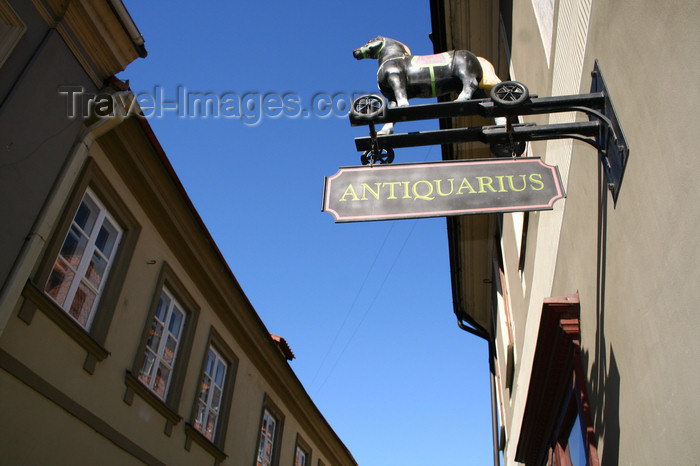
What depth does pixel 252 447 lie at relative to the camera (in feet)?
35.3

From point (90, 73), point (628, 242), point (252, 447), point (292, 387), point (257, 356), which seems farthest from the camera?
point (292, 387)

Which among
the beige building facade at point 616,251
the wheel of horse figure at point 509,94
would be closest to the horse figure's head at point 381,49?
the wheel of horse figure at point 509,94

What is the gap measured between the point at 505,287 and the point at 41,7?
29.6 feet

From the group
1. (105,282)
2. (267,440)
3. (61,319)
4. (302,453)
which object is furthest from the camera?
(302,453)

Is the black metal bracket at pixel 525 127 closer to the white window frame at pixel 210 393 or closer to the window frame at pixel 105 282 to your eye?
the window frame at pixel 105 282

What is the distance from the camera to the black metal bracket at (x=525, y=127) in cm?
375

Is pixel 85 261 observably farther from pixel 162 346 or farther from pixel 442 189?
pixel 442 189

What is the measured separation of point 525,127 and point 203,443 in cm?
714

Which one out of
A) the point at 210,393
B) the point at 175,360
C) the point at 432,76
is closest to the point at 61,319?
the point at 175,360

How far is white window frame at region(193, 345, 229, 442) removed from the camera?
902 centimetres

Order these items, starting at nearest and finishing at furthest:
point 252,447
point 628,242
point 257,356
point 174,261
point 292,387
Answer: point 628,242 → point 174,261 → point 252,447 → point 257,356 → point 292,387

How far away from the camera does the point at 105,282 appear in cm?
690

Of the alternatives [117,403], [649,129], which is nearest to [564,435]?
[649,129]

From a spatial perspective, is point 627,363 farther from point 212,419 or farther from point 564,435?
point 212,419
